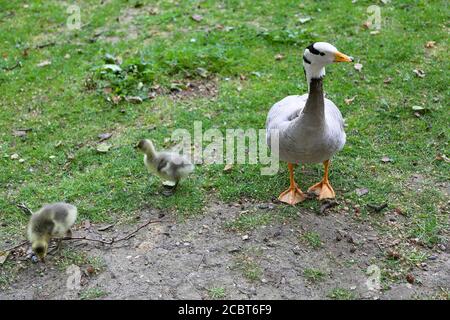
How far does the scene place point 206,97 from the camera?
8242mm

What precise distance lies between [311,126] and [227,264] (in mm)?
1585

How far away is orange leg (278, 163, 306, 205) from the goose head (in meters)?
1.18

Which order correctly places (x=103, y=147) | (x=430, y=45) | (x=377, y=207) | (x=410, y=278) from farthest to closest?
(x=430, y=45)
(x=103, y=147)
(x=377, y=207)
(x=410, y=278)

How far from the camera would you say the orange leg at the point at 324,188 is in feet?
20.3

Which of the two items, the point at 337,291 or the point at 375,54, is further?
the point at 375,54

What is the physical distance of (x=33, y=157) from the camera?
286 inches

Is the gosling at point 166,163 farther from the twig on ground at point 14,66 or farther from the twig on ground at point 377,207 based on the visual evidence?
the twig on ground at point 14,66

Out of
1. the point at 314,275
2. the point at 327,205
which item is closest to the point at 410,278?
the point at 314,275

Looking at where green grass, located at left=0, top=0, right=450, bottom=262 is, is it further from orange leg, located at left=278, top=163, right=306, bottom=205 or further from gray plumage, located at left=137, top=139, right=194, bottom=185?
gray plumage, located at left=137, top=139, right=194, bottom=185

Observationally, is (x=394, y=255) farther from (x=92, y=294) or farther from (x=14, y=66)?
(x=14, y=66)

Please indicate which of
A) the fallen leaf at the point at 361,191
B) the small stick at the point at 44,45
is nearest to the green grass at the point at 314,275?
the fallen leaf at the point at 361,191
